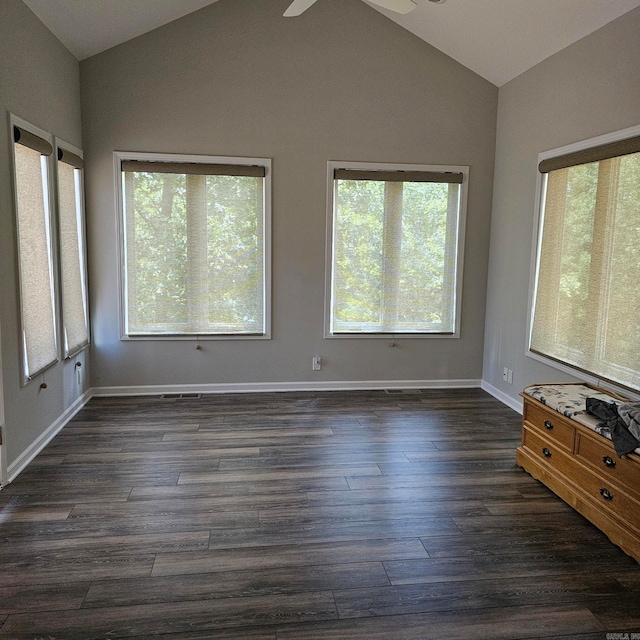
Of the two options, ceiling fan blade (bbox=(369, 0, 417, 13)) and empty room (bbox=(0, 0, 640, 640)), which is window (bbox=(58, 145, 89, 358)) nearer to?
empty room (bbox=(0, 0, 640, 640))

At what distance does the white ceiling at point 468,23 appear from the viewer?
11.7 feet

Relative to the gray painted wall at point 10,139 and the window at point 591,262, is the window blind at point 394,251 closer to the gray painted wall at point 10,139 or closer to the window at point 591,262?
the window at point 591,262

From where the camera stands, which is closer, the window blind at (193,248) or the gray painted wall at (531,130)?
the gray painted wall at (531,130)

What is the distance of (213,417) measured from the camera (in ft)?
14.5

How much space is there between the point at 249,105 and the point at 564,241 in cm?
288

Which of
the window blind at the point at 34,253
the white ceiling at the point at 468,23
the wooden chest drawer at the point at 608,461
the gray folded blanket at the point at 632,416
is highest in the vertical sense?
the white ceiling at the point at 468,23

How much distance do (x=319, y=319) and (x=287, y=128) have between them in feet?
5.80

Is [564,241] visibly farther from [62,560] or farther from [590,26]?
[62,560]

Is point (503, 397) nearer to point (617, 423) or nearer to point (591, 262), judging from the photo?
point (591, 262)

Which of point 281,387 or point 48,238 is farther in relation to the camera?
point 281,387

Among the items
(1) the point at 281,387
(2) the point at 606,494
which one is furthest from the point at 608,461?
(1) the point at 281,387

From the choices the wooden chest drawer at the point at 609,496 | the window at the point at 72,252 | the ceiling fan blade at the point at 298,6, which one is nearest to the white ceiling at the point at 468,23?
the window at the point at 72,252

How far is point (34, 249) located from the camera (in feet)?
11.8

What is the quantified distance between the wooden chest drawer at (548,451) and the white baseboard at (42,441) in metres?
3.15
